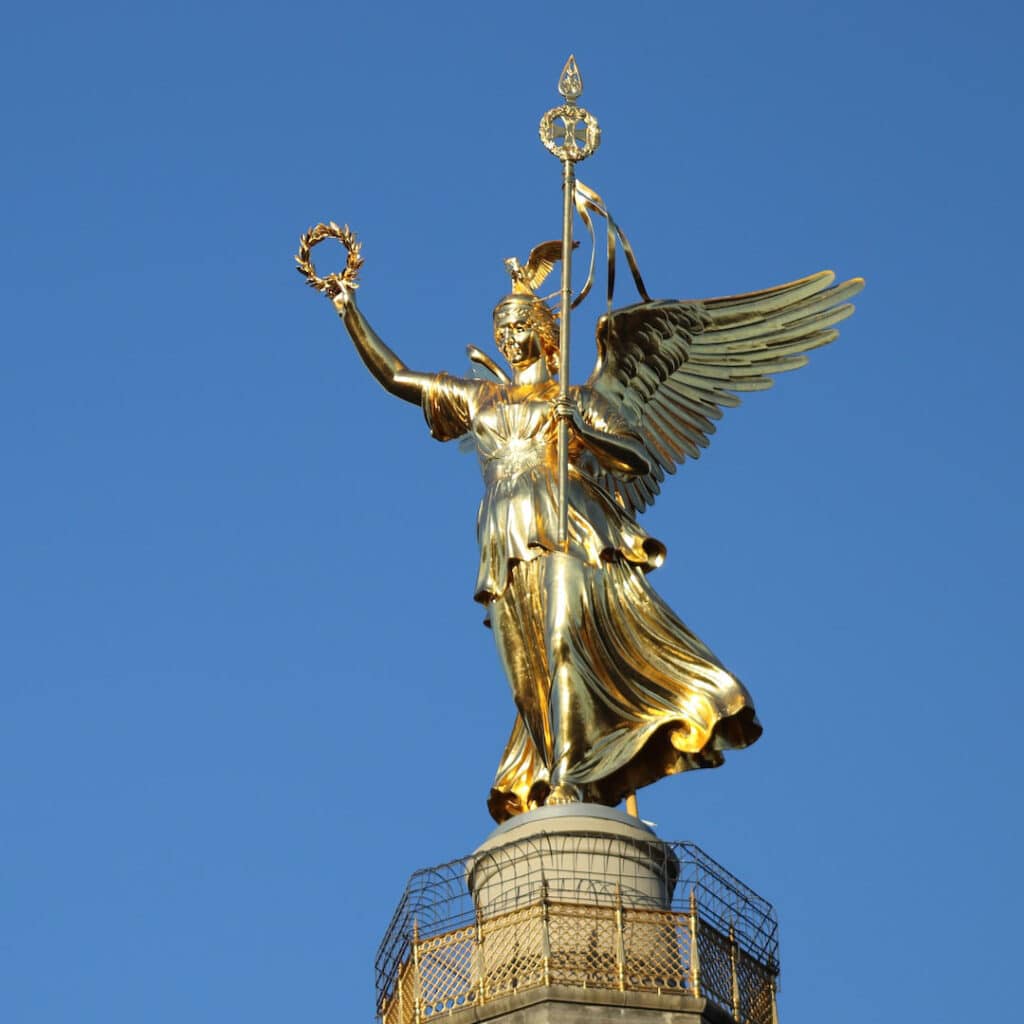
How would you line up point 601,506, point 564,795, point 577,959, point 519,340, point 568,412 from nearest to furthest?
1. point 577,959
2. point 564,795
3. point 568,412
4. point 601,506
5. point 519,340

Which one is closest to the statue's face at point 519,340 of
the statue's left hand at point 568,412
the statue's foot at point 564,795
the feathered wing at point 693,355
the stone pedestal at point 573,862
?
the feathered wing at point 693,355

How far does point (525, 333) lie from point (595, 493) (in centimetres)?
214

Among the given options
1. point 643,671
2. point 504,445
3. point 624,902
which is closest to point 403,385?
point 504,445

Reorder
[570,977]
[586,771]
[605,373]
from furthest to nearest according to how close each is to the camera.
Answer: [605,373], [586,771], [570,977]

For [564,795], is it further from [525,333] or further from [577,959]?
[525,333]

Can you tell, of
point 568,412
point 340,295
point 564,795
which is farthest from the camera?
point 340,295

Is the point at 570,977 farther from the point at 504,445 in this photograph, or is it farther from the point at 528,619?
the point at 504,445

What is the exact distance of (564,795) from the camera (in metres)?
32.0

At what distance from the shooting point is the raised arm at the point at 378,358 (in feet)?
116

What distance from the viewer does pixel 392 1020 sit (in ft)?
102

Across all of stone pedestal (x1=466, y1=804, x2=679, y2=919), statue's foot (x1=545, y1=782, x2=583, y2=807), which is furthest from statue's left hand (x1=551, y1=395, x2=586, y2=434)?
stone pedestal (x1=466, y1=804, x2=679, y2=919)

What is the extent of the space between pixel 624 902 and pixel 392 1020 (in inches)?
100

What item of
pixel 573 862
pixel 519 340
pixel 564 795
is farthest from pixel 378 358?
pixel 573 862

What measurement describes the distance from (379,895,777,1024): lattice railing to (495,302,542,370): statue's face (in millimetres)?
7058
